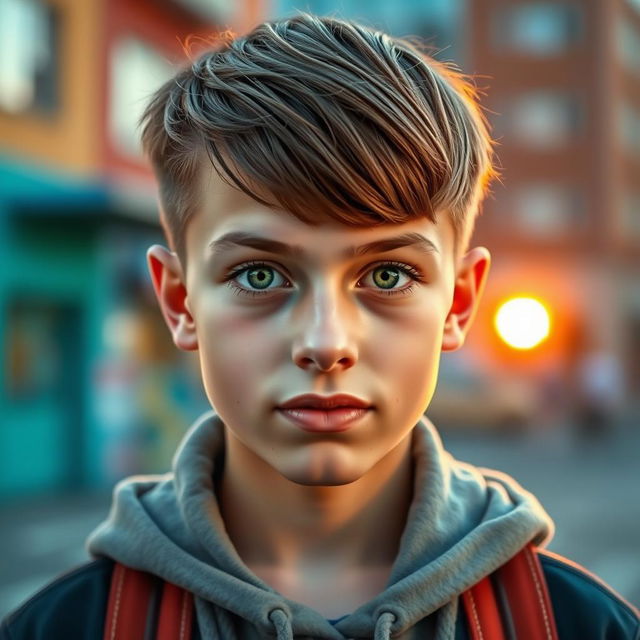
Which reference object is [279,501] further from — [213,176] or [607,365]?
[607,365]

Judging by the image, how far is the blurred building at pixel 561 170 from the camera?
89.8 ft

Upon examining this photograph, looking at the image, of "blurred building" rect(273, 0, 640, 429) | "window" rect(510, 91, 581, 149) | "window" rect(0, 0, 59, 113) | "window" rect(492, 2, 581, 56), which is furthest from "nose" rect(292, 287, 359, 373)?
"window" rect(492, 2, 581, 56)

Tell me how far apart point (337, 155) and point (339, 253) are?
0.49 ft

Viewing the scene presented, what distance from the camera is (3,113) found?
9828 mm

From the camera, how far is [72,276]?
10.3m

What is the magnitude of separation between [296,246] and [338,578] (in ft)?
2.05

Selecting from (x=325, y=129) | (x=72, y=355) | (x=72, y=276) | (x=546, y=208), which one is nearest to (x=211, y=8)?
(x=72, y=276)

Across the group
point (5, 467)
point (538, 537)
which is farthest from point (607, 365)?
point (538, 537)

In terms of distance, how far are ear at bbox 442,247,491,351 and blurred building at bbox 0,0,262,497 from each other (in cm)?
801

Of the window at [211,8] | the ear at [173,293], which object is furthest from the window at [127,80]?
the ear at [173,293]

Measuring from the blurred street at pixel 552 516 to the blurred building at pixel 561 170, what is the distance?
13525 millimetres

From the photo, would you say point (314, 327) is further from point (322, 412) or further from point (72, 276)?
point (72, 276)

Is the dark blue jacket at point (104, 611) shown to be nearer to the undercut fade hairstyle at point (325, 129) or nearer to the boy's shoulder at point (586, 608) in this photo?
the boy's shoulder at point (586, 608)

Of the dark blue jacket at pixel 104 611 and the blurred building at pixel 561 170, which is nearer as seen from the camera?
the dark blue jacket at pixel 104 611
